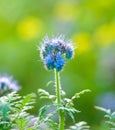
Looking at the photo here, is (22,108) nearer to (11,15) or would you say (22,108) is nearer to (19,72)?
A: (19,72)

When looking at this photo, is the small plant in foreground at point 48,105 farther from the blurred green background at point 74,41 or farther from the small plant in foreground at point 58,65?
Result: the blurred green background at point 74,41

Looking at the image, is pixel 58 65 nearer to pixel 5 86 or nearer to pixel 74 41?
pixel 5 86

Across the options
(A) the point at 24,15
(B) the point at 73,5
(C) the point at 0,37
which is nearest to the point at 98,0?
(B) the point at 73,5

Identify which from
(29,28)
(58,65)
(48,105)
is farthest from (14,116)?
(29,28)

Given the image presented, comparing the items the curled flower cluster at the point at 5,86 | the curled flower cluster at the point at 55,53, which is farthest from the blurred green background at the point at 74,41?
the curled flower cluster at the point at 55,53

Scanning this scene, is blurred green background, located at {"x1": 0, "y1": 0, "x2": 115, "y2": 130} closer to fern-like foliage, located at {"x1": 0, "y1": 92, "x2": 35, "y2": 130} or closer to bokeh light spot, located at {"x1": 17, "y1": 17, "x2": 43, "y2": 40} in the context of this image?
bokeh light spot, located at {"x1": 17, "y1": 17, "x2": 43, "y2": 40}
